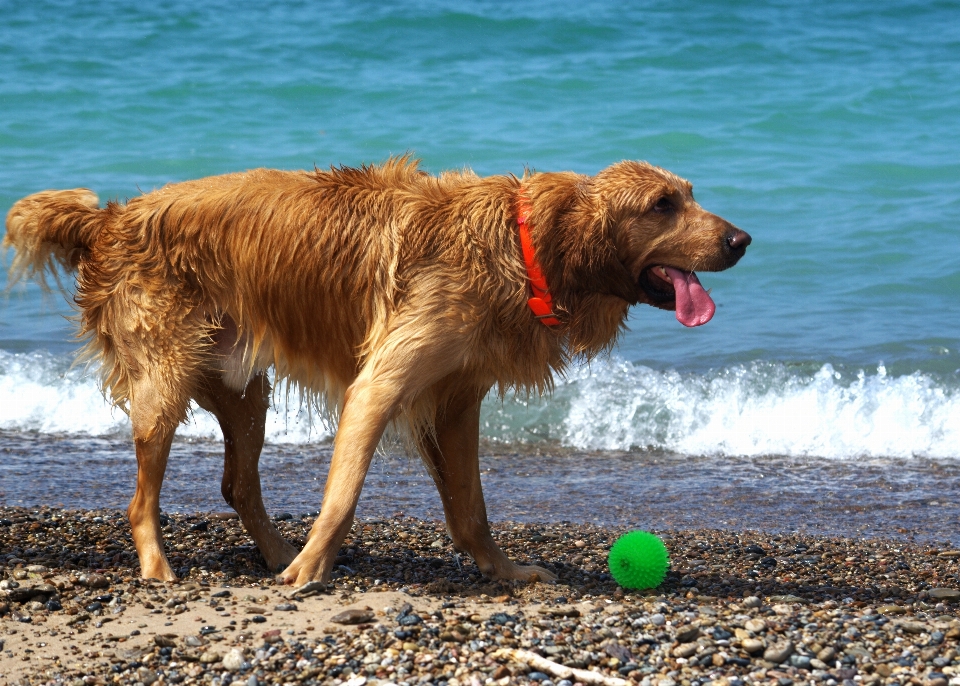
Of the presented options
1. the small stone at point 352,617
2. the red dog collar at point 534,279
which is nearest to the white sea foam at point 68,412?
the red dog collar at point 534,279

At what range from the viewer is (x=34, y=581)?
4.68 meters

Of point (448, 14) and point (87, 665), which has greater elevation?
point (448, 14)

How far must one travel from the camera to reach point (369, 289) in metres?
4.76

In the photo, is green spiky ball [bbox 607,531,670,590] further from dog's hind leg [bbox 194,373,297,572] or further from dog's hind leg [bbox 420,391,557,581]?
dog's hind leg [bbox 194,373,297,572]

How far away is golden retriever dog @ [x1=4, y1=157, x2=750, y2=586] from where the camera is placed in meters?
4.64

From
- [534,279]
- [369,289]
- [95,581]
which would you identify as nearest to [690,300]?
[534,279]

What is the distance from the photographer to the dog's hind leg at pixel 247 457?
5539 mm

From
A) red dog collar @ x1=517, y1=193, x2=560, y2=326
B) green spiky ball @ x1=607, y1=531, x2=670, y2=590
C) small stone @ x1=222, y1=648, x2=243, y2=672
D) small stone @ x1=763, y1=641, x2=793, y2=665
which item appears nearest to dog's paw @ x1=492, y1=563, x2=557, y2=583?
green spiky ball @ x1=607, y1=531, x2=670, y2=590

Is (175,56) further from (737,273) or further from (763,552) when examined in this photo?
(763,552)

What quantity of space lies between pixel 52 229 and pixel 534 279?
2.13 m

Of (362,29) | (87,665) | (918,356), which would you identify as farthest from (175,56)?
(87,665)

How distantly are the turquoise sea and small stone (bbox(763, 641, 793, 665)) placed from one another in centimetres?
262

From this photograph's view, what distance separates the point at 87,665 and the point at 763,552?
3.20 metres

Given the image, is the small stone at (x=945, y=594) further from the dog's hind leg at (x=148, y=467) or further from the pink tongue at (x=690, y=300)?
the dog's hind leg at (x=148, y=467)
